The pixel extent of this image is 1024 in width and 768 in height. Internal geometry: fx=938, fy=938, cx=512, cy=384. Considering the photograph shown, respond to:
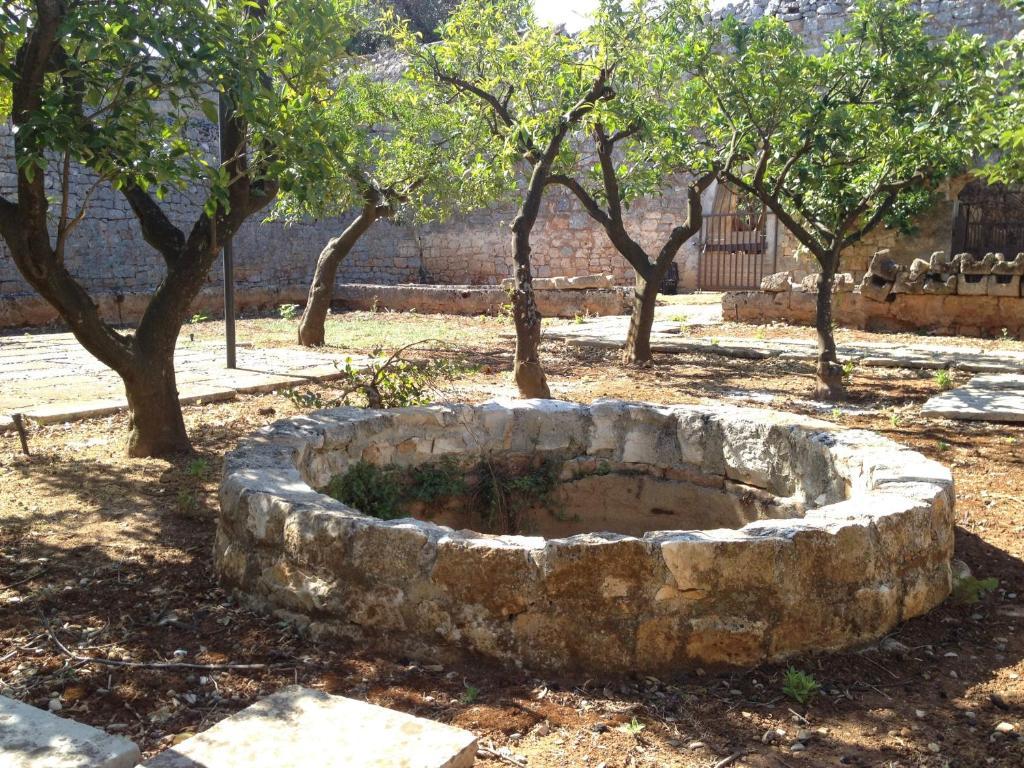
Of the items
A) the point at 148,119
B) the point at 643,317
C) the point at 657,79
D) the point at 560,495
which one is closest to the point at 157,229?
the point at 148,119

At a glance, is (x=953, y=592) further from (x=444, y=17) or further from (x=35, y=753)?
(x=444, y=17)

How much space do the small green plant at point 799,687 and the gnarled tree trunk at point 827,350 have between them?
5.10 meters

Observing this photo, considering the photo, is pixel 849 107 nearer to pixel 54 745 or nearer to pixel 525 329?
pixel 525 329

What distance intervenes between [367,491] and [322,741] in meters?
2.13

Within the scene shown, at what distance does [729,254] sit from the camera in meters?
18.1

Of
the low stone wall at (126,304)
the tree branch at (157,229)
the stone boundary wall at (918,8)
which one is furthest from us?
the stone boundary wall at (918,8)

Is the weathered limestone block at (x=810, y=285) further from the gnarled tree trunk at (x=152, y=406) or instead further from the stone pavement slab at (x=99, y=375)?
the gnarled tree trunk at (x=152, y=406)

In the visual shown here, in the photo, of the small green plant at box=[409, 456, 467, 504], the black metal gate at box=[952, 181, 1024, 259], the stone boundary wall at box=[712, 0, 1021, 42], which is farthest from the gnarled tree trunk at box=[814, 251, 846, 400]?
the stone boundary wall at box=[712, 0, 1021, 42]

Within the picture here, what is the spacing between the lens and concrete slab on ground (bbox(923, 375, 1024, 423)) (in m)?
6.76

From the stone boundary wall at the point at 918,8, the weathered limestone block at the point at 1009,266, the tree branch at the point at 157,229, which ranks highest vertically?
the stone boundary wall at the point at 918,8

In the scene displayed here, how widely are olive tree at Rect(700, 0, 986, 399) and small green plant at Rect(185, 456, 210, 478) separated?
15.1 ft

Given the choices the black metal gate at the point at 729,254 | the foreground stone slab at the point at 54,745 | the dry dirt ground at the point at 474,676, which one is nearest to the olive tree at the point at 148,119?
the dry dirt ground at the point at 474,676

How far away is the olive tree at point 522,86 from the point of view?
A: 7.35 meters

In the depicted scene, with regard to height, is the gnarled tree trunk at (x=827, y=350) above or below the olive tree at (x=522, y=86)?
below
